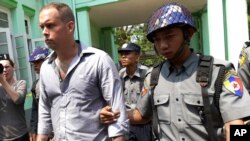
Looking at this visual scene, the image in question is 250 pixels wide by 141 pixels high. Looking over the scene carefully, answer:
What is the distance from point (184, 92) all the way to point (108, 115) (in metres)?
0.50

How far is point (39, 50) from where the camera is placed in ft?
11.8

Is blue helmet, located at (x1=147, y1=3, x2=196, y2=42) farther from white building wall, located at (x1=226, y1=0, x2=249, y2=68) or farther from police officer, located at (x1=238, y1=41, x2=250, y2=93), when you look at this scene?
white building wall, located at (x1=226, y1=0, x2=249, y2=68)

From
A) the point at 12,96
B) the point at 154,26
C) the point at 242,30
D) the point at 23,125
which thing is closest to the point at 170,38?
the point at 154,26

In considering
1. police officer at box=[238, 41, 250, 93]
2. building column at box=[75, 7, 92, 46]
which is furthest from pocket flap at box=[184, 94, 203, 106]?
building column at box=[75, 7, 92, 46]

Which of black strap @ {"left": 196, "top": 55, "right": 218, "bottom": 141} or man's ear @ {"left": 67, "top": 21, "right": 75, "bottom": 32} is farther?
man's ear @ {"left": 67, "top": 21, "right": 75, "bottom": 32}

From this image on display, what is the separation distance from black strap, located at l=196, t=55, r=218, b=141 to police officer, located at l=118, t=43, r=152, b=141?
1907 mm

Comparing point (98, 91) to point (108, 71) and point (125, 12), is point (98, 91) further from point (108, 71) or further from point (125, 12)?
point (125, 12)

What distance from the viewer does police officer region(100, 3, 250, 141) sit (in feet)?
4.85

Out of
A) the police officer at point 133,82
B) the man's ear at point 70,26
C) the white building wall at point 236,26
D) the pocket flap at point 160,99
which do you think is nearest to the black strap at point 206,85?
the pocket flap at point 160,99

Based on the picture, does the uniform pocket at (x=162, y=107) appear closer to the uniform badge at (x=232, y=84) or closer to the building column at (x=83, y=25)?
the uniform badge at (x=232, y=84)

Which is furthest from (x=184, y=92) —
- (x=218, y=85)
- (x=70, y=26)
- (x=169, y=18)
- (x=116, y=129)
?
(x=70, y=26)

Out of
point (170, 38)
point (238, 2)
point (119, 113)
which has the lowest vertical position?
point (119, 113)

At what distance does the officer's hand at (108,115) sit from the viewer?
184cm

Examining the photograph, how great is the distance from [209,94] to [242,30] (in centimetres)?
552
